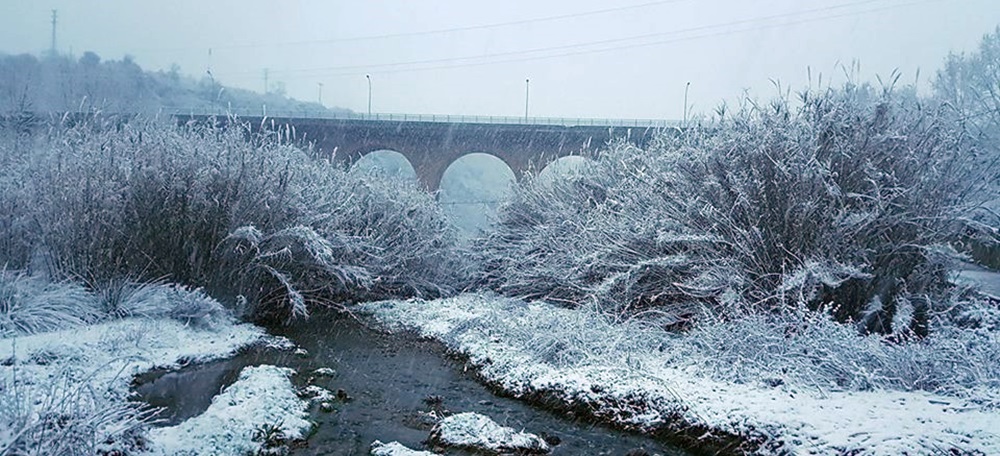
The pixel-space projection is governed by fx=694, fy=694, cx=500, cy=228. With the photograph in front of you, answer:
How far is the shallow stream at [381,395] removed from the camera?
6.09m

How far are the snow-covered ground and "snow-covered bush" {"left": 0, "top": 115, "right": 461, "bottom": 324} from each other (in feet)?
11.1

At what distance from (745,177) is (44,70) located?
18822 millimetres

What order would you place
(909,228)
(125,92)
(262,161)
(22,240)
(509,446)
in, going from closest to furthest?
1. (509,446)
2. (909,228)
3. (22,240)
4. (262,161)
5. (125,92)

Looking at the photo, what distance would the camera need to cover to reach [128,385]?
6.34 m

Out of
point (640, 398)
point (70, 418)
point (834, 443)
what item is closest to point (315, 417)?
point (70, 418)

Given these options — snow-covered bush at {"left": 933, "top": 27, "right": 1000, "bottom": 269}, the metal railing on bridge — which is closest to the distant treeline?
the metal railing on bridge

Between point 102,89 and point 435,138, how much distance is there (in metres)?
12.9

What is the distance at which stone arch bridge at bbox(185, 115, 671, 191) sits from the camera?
29.7 m

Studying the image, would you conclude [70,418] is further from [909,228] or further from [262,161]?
[909,228]

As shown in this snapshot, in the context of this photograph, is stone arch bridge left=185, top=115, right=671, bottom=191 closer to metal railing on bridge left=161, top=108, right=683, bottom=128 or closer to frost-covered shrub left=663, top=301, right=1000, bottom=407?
metal railing on bridge left=161, top=108, right=683, bottom=128

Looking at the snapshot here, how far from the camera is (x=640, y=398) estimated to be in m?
6.54

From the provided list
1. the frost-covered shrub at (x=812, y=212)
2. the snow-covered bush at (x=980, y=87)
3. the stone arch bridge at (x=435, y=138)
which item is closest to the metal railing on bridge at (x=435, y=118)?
the stone arch bridge at (x=435, y=138)

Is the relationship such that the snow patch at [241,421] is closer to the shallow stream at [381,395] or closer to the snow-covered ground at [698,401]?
the shallow stream at [381,395]

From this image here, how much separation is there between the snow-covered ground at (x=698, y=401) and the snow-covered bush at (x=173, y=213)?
11.1 ft
